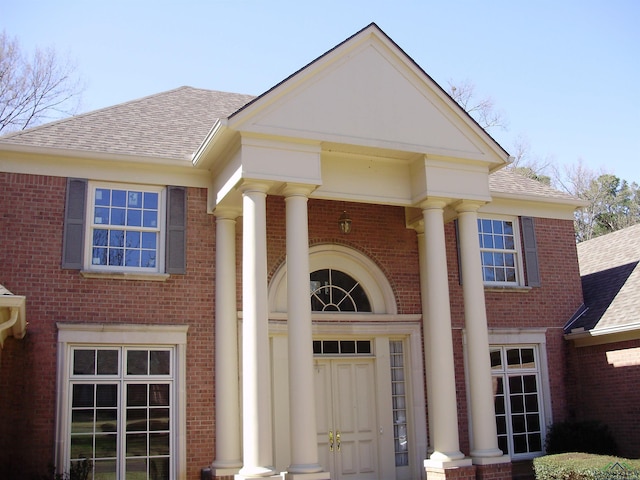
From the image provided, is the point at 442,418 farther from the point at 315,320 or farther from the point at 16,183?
the point at 16,183

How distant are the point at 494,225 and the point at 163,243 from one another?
7.28 metres

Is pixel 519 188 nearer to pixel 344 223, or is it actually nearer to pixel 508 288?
pixel 508 288

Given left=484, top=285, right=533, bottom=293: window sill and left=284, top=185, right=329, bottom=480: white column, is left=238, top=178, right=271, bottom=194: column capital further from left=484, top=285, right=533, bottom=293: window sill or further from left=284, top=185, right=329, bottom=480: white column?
left=484, top=285, right=533, bottom=293: window sill

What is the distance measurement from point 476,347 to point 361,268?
9.51ft

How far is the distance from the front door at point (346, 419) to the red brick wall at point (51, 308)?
2227 mm

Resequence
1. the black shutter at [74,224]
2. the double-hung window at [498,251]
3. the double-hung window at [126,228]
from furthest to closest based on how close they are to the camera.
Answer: the double-hung window at [498,251] → the double-hung window at [126,228] → the black shutter at [74,224]

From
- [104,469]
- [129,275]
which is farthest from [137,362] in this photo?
[104,469]

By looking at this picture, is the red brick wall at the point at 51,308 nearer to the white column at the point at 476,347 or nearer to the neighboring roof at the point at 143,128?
the neighboring roof at the point at 143,128

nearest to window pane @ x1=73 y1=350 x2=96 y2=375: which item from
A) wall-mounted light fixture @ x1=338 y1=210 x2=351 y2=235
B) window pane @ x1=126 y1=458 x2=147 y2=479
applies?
window pane @ x1=126 y1=458 x2=147 y2=479

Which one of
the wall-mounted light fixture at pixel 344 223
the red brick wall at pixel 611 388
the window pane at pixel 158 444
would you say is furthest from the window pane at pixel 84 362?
the red brick wall at pixel 611 388

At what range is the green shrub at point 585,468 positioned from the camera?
36.1 ft

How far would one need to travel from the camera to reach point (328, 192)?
1202 centimetres

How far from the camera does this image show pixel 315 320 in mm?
13312

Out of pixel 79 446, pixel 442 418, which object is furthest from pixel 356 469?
pixel 79 446
